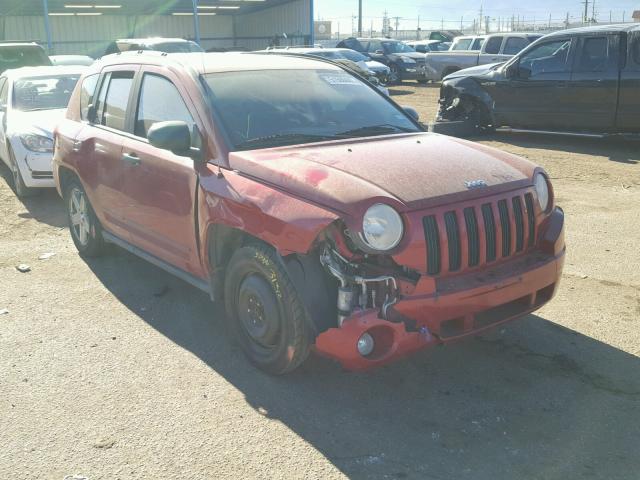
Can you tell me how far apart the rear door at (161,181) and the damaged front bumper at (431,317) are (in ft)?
4.69

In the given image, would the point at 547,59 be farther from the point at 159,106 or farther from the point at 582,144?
the point at 159,106

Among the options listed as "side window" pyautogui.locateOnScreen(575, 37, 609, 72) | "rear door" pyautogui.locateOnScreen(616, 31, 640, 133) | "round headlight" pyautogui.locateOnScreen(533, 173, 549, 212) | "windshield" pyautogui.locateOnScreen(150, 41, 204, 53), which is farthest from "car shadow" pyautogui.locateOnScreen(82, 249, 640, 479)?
"windshield" pyautogui.locateOnScreen(150, 41, 204, 53)

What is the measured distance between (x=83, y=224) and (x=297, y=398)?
3.34m

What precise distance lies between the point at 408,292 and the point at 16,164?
6.94 m

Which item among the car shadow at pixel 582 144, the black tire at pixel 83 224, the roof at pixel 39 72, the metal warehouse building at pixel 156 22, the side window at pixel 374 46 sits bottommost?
the car shadow at pixel 582 144

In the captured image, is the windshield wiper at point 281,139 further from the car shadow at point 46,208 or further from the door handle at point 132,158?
the car shadow at point 46,208

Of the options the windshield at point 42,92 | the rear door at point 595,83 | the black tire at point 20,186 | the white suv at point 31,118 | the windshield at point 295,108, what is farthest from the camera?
the rear door at point 595,83

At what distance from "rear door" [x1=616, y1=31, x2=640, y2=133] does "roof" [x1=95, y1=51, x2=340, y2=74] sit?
7.10m

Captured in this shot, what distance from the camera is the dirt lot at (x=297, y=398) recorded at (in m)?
3.15

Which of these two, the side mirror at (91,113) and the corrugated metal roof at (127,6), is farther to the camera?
the corrugated metal roof at (127,6)

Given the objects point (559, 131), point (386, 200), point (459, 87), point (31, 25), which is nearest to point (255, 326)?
point (386, 200)

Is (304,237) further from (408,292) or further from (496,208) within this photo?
(496,208)

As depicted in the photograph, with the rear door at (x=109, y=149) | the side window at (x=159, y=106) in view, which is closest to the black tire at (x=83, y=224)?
the rear door at (x=109, y=149)

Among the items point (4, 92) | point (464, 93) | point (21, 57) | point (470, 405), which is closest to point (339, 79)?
point (470, 405)
